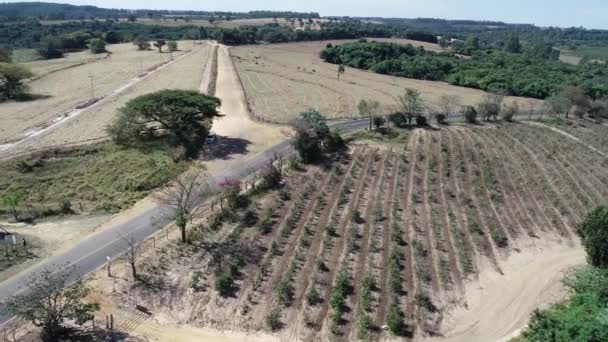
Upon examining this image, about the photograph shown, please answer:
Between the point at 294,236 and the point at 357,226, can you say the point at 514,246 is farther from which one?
the point at 294,236

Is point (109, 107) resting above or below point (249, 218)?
above

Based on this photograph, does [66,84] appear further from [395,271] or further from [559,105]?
[559,105]

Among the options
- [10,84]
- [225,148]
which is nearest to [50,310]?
[225,148]

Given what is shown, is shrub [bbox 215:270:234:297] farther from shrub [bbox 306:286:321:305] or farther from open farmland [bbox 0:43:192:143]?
open farmland [bbox 0:43:192:143]

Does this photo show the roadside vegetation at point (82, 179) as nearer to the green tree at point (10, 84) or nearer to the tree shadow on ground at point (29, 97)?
the tree shadow on ground at point (29, 97)

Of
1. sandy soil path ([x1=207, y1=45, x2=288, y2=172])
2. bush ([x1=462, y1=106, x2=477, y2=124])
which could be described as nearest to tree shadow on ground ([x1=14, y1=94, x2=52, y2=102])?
sandy soil path ([x1=207, y1=45, x2=288, y2=172])

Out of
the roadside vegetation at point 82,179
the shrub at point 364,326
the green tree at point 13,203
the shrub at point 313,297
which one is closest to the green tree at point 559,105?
the roadside vegetation at point 82,179

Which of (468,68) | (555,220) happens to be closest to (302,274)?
(555,220)
